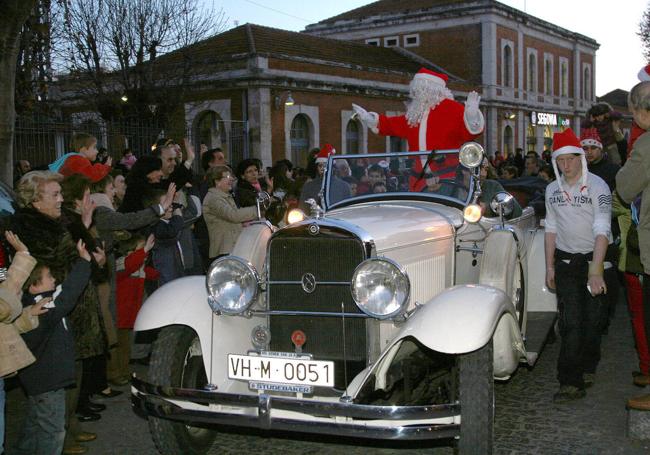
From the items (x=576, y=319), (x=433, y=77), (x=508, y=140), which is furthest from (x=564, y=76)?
(x=576, y=319)

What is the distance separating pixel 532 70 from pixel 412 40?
747 centimetres

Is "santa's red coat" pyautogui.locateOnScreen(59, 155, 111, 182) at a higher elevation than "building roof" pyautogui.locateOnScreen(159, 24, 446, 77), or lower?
lower

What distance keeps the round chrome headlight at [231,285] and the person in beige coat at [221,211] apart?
9.04ft

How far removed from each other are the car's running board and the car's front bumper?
4.94 feet

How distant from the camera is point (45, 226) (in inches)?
163

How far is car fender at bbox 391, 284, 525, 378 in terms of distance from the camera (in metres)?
3.81

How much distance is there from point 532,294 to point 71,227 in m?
3.77

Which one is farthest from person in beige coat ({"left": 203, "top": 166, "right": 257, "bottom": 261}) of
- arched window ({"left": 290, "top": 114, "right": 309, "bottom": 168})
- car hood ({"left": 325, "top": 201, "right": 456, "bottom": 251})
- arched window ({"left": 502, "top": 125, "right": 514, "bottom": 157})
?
A: arched window ({"left": 502, "top": 125, "right": 514, "bottom": 157})

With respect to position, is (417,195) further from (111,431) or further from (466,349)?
(111,431)

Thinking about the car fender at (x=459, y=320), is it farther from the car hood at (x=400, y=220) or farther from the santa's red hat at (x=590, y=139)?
the santa's red hat at (x=590, y=139)

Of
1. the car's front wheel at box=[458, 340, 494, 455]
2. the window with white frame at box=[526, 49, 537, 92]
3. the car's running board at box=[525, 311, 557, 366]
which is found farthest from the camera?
the window with white frame at box=[526, 49, 537, 92]

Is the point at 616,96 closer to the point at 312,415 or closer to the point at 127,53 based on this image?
the point at 127,53

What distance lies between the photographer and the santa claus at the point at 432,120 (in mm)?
6392

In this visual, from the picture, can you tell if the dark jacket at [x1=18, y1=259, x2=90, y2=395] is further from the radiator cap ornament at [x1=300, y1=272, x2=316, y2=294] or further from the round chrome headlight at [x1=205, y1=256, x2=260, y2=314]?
the radiator cap ornament at [x1=300, y1=272, x2=316, y2=294]
